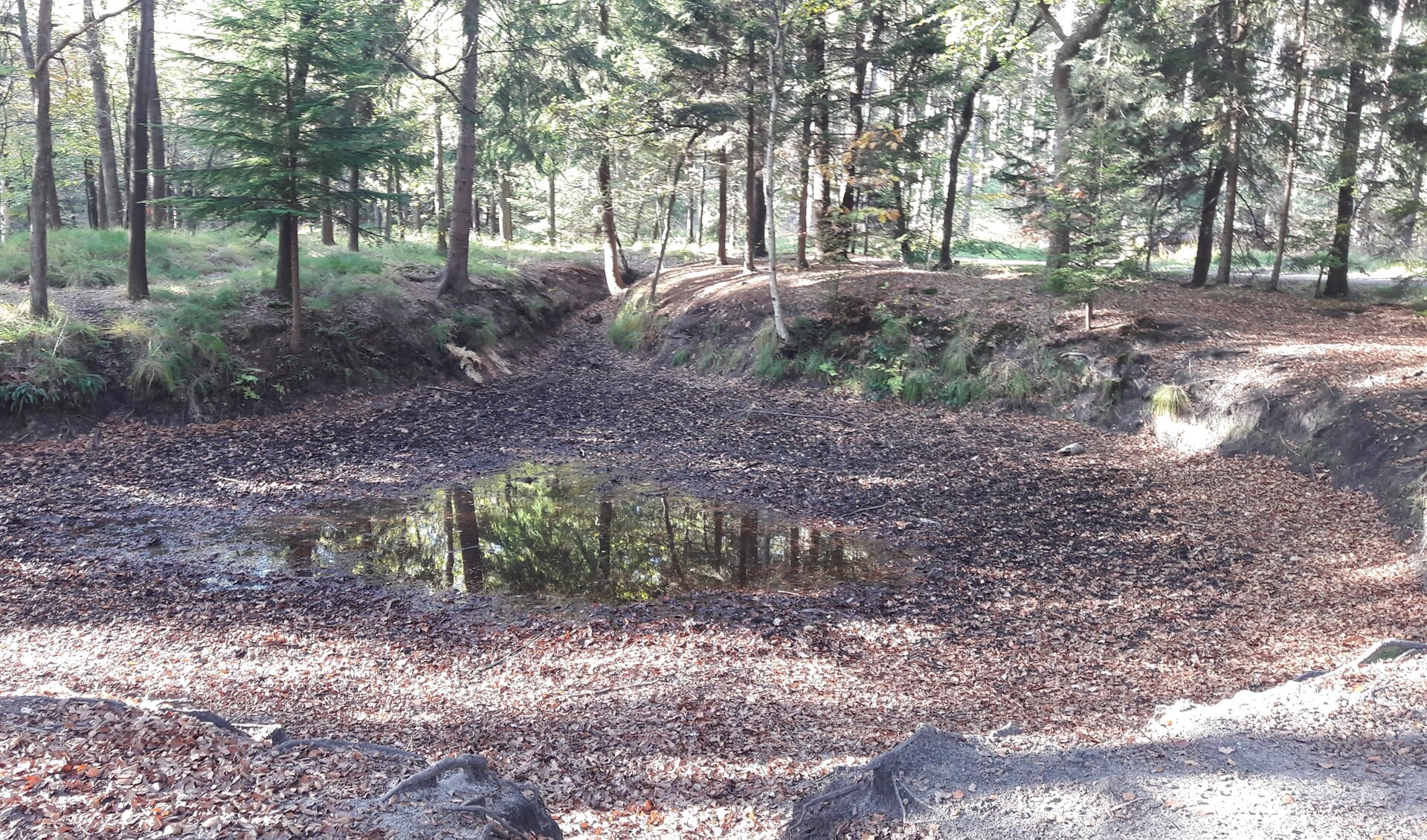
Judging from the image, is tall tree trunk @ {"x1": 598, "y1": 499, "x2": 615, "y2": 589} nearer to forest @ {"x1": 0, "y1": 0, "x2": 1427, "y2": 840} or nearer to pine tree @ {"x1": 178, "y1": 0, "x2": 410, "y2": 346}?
forest @ {"x1": 0, "y1": 0, "x2": 1427, "y2": 840}

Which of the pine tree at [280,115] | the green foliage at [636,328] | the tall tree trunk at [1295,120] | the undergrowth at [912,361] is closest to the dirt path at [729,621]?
the undergrowth at [912,361]

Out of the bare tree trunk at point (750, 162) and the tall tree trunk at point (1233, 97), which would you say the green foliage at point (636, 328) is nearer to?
the bare tree trunk at point (750, 162)

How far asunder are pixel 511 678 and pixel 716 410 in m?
9.50

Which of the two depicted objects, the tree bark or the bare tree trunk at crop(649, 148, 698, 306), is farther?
the bare tree trunk at crop(649, 148, 698, 306)

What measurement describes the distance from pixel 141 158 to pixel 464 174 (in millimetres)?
6178

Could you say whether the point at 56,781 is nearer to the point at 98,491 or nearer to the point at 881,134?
the point at 98,491

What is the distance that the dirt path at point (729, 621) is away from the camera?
5492 mm

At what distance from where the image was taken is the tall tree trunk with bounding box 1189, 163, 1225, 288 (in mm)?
17484

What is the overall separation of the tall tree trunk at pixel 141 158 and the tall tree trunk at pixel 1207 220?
20243mm

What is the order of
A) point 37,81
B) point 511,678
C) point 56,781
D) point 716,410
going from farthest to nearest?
point 716,410, point 37,81, point 511,678, point 56,781

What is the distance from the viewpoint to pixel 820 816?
166 inches

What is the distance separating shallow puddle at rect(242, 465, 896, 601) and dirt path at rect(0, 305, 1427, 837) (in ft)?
1.71

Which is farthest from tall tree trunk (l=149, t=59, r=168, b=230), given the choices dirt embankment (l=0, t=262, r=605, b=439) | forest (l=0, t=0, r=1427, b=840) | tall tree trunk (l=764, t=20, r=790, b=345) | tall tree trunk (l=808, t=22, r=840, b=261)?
tall tree trunk (l=808, t=22, r=840, b=261)

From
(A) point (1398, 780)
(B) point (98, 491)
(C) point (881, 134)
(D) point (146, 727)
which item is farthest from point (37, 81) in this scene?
(A) point (1398, 780)
